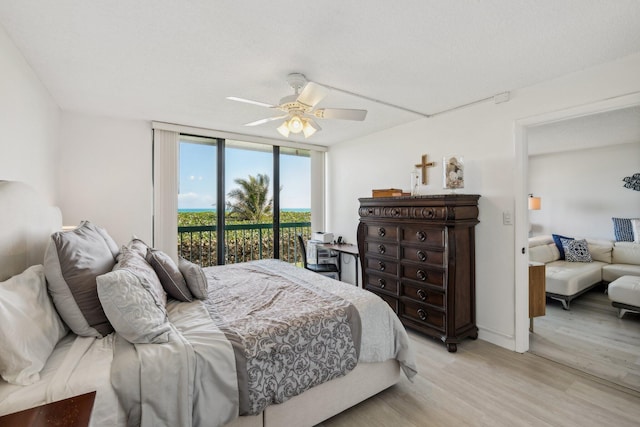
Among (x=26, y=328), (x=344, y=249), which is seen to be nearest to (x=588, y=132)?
(x=344, y=249)

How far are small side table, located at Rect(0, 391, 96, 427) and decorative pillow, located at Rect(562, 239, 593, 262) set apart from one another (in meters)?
5.81

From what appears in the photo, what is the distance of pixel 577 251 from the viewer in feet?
14.6

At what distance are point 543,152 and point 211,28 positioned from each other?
6036 millimetres

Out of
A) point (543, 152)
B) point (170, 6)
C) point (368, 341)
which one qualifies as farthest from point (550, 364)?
point (543, 152)

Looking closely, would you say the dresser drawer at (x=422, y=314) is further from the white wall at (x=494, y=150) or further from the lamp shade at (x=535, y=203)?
the lamp shade at (x=535, y=203)

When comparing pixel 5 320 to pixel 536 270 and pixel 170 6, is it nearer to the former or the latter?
pixel 170 6

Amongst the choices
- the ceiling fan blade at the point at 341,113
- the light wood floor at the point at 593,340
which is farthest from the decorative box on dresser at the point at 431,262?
the ceiling fan blade at the point at 341,113

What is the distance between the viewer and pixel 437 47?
1942 millimetres

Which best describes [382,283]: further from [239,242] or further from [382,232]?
[239,242]

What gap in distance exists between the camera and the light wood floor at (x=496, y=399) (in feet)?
5.91

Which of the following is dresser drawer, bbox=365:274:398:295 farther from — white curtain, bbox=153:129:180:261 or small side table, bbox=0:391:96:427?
small side table, bbox=0:391:96:427

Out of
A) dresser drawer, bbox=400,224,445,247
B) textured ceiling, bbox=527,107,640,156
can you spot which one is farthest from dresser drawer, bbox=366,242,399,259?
textured ceiling, bbox=527,107,640,156

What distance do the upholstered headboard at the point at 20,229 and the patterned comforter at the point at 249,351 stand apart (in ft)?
Answer: 2.50

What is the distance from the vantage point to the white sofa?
364 centimetres
